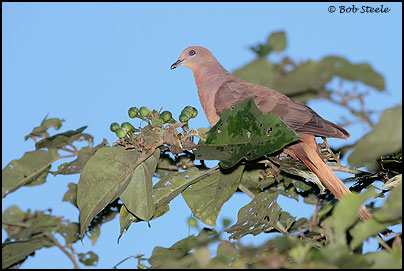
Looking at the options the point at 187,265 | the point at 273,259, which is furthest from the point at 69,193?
the point at 273,259

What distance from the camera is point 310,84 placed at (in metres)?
1.64

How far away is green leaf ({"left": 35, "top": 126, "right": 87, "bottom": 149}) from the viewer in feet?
12.8

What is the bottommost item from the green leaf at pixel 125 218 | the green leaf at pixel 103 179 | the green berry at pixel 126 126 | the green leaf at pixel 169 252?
the green leaf at pixel 169 252

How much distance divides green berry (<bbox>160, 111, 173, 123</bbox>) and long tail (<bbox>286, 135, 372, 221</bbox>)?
1.07 m

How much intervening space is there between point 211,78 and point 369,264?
11.6ft

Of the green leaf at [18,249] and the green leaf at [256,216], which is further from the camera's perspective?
the green leaf at [18,249]

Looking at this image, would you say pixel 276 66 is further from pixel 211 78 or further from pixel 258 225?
pixel 211 78

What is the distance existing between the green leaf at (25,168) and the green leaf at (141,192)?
121 cm

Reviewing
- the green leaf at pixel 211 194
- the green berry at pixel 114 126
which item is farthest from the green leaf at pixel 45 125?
the green leaf at pixel 211 194

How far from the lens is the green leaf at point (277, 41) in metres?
1.90

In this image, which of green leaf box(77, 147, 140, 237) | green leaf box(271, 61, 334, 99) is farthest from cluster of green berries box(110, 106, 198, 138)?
green leaf box(271, 61, 334, 99)

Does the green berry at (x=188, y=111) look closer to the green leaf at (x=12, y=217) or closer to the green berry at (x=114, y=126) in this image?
the green berry at (x=114, y=126)

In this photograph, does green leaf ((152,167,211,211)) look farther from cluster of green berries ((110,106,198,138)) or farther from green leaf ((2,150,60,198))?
green leaf ((2,150,60,198))

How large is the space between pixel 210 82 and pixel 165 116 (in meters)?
1.66
